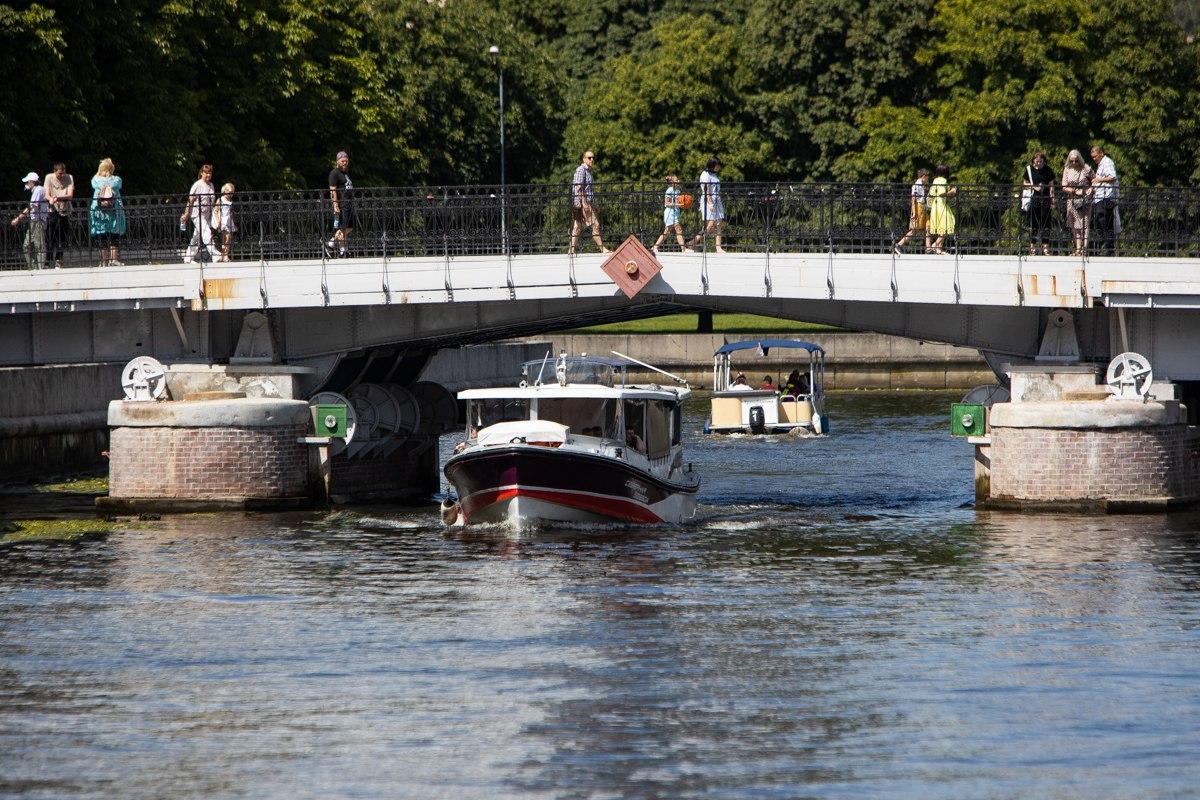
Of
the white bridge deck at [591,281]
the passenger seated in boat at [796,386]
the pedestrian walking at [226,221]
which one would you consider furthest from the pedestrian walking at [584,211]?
the passenger seated in boat at [796,386]

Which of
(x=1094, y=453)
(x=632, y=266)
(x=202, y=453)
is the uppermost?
(x=632, y=266)

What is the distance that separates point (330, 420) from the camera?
35125 millimetres

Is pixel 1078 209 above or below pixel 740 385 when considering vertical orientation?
above

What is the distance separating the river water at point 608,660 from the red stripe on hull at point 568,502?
1.14 ft

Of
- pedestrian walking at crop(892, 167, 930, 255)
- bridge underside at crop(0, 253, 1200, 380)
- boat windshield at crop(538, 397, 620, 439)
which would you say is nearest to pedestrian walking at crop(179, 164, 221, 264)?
bridge underside at crop(0, 253, 1200, 380)

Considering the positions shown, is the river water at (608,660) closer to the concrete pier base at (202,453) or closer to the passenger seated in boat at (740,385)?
the concrete pier base at (202,453)

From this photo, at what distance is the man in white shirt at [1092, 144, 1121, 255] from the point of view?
3266 centimetres

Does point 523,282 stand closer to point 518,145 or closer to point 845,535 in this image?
point 845,535

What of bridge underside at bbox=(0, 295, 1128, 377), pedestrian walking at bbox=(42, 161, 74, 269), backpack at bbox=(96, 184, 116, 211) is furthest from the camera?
pedestrian walking at bbox=(42, 161, 74, 269)

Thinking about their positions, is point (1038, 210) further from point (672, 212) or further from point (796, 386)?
point (796, 386)

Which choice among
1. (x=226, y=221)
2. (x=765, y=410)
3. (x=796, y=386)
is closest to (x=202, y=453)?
(x=226, y=221)

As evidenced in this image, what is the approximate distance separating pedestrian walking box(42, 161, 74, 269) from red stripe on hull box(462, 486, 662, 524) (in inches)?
331

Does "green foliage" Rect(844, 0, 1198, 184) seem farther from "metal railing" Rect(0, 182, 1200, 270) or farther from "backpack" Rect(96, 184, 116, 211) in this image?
"backpack" Rect(96, 184, 116, 211)

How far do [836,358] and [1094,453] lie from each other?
40437mm
